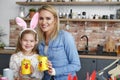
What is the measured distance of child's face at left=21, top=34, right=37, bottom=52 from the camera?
90.1 inches

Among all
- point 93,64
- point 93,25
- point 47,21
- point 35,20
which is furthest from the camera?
point 93,25

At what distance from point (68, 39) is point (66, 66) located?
24 cm

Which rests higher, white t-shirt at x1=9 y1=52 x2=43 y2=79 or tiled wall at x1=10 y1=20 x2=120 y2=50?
tiled wall at x1=10 y1=20 x2=120 y2=50

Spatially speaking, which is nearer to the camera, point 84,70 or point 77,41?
point 84,70

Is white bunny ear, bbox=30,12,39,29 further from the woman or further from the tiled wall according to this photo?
the tiled wall

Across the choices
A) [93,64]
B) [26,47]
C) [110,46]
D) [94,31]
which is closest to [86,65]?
[93,64]

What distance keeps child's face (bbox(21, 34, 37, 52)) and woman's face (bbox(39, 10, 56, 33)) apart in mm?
304

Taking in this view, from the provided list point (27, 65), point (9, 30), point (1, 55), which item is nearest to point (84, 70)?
point (1, 55)

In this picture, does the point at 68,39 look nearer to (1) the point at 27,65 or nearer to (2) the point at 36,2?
(1) the point at 27,65

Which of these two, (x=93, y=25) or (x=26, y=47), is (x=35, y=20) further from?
(x=93, y=25)

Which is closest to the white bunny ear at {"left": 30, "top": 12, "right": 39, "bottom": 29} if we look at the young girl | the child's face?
the young girl

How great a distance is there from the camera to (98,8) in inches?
169

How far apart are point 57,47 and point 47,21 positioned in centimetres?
25

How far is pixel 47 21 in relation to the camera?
2.00 metres
